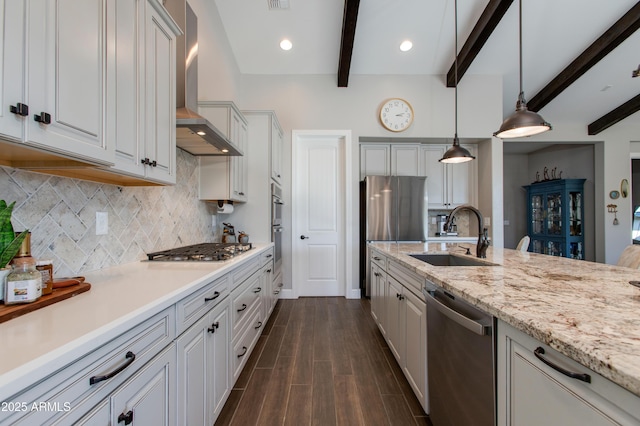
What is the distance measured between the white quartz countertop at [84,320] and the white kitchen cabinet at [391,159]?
332 centimetres

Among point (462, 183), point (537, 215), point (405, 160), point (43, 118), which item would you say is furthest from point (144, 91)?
point (537, 215)

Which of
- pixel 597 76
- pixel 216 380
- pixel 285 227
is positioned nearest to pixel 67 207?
pixel 216 380

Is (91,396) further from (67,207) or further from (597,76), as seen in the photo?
(597,76)

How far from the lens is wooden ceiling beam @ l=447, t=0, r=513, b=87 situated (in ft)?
9.37

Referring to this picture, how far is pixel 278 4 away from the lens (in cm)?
→ 296

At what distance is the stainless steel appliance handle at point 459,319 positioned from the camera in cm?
93

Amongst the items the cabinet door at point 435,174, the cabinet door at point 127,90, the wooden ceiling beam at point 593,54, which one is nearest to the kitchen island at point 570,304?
the cabinet door at point 127,90

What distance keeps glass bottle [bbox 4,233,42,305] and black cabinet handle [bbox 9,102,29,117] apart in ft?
1.42

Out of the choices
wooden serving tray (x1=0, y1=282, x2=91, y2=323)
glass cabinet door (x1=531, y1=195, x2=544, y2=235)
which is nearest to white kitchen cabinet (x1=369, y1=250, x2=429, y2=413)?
wooden serving tray (x1=0, y1=282, x2=91, y2=323)

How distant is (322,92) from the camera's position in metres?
3.86

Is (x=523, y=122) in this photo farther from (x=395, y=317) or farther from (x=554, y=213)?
(x=554, y=213)

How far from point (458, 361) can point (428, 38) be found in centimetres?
387

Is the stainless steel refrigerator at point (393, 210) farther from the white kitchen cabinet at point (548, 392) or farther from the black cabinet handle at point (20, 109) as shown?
the black cabinet handle at point (20, 109)

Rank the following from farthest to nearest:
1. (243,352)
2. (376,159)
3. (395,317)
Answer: (376,159)
(395,317)
(243,352)
